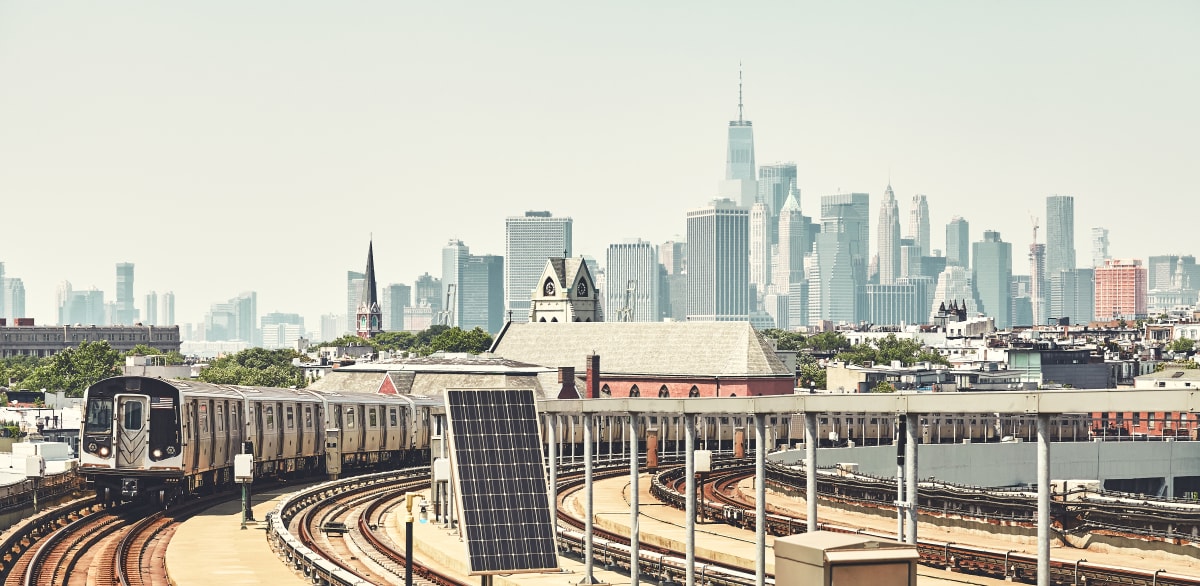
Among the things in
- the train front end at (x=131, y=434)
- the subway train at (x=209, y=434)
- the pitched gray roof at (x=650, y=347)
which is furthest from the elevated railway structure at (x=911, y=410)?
the pitched gray roof at (x=650, y=347)

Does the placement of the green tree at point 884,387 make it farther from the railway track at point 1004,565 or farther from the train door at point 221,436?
the railway track at point 1004,565

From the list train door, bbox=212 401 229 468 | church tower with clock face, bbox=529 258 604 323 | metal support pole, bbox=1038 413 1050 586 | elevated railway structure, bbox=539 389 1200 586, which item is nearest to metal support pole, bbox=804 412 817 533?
elevated railway structure, bbox=539 389 1200 586

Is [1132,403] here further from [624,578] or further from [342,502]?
[342,502]

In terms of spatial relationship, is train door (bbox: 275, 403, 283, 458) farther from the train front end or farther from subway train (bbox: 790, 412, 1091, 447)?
subway train (bbox: 790, 412, 1091, 447)

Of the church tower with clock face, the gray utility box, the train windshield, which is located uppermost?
the church tower with clock face

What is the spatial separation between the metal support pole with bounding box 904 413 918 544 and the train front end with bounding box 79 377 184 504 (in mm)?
34271

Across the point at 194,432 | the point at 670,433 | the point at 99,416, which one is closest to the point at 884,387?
the point at 670,433

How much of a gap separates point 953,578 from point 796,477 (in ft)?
89.4

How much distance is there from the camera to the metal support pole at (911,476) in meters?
30.6

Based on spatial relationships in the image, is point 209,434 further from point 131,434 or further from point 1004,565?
point 1004,565

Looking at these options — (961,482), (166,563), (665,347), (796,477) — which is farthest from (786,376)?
(166,563)

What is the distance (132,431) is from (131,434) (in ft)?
0.36

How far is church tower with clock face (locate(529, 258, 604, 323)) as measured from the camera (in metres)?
194

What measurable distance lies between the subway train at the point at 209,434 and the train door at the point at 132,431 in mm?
35
